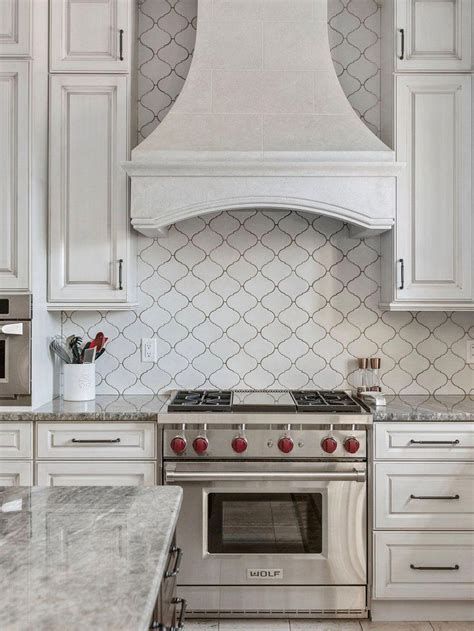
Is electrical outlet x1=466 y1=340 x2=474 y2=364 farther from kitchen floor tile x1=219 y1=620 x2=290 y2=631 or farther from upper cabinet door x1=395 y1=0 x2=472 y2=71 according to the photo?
kitchen floor tile x1=219 y1=620 x2=290 y2=631

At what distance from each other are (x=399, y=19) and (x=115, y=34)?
133 cm

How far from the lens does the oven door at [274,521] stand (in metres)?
2.60

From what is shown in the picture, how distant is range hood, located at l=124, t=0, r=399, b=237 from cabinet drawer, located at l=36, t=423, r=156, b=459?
2.92 ft

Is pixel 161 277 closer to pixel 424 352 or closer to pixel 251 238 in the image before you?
pixel 251 238

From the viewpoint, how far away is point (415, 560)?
8.59 feet

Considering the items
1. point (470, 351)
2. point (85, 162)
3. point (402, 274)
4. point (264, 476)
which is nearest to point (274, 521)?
point (264, 476)

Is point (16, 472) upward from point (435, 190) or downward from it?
downward

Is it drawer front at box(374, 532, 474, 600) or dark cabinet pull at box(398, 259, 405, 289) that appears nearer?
drawer front at box(374, 532, 474, 600)

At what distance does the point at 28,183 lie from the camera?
269 centimetres

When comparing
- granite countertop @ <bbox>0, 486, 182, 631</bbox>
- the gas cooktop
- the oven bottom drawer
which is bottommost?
the oven bottom drawer

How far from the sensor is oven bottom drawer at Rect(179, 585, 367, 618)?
2609 mm

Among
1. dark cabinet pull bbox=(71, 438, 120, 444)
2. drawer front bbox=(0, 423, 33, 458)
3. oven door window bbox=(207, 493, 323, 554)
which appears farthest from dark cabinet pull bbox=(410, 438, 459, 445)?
drawer front bbox=(0, 423, 33, 458)

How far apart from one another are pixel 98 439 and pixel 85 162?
4.17ft

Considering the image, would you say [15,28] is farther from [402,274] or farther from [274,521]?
[274,521]
